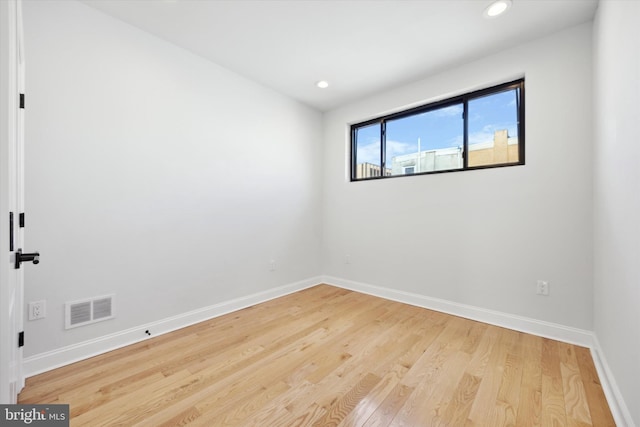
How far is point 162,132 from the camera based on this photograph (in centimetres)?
235

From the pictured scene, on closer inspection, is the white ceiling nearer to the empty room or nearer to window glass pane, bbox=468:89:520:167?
the empty room

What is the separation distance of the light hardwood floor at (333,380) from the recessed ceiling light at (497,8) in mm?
2596

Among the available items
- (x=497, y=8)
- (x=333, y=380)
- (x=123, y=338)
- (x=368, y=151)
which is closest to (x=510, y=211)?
(x=497, y=8)

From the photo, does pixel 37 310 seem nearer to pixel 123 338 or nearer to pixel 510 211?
pixel 123 338

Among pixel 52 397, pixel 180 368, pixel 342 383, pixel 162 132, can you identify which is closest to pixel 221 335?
pixel 180 368

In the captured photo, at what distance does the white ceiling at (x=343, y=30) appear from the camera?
1.98 m

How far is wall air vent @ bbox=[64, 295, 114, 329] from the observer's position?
1.87 meters

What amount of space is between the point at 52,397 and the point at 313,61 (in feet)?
10.6

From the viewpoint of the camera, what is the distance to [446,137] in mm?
2959

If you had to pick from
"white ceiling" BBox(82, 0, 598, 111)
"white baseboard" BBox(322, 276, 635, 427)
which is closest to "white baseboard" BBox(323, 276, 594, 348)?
"white baseboard" BBox(322, 276, 635, 427)

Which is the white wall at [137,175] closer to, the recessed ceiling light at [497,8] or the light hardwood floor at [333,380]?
the light hardwood floor at [333,380]

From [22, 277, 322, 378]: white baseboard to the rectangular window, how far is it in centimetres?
227

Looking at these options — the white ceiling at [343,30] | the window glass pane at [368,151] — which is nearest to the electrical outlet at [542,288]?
the window glass pane at [368,151]

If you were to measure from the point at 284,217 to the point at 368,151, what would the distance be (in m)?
1.51
